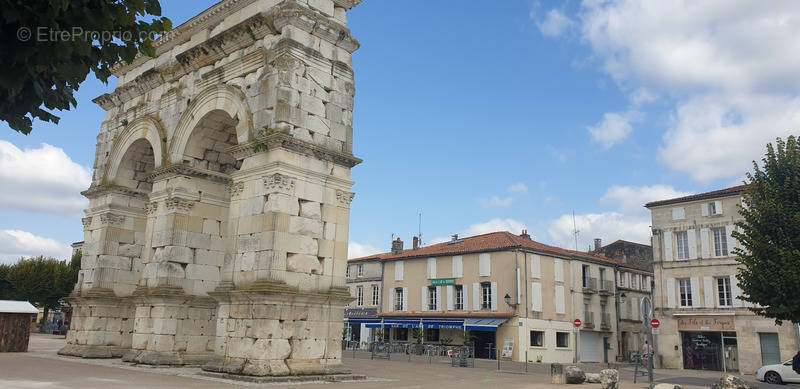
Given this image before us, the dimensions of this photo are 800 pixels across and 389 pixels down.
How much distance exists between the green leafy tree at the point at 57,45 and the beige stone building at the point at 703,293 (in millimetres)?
26480

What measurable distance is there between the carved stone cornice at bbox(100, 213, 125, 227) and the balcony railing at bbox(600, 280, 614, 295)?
87.8ft

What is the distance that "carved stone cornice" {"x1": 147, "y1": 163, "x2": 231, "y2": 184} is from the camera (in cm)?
1495

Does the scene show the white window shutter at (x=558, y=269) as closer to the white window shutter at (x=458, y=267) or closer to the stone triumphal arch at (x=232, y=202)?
the white window shutter at (x=458, y=267)

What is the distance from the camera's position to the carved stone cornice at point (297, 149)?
40.5 ft

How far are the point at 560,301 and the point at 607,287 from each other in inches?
186

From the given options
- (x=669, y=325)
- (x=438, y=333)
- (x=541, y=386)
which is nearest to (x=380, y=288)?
(x=438, y=333)

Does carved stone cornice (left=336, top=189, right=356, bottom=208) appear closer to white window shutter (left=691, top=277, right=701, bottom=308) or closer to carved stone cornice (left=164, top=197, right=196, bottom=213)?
carved stone cornice (left=164, top=197, right=196, bottom=213)

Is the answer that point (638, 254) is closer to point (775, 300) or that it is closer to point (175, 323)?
point (775, 300)

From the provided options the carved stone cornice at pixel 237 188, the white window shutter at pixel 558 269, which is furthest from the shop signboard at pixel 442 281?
the carved stone cornice at pixel 237 188

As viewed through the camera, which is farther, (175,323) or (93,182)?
(93,182)

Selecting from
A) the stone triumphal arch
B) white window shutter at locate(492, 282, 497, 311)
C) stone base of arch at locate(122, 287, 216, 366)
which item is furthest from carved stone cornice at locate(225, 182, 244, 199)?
white window shutter at locate(492, 282, 497, 311)

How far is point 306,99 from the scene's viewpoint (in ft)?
43.3

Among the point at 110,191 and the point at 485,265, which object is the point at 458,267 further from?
the point at 110,191

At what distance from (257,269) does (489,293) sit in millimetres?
21420
